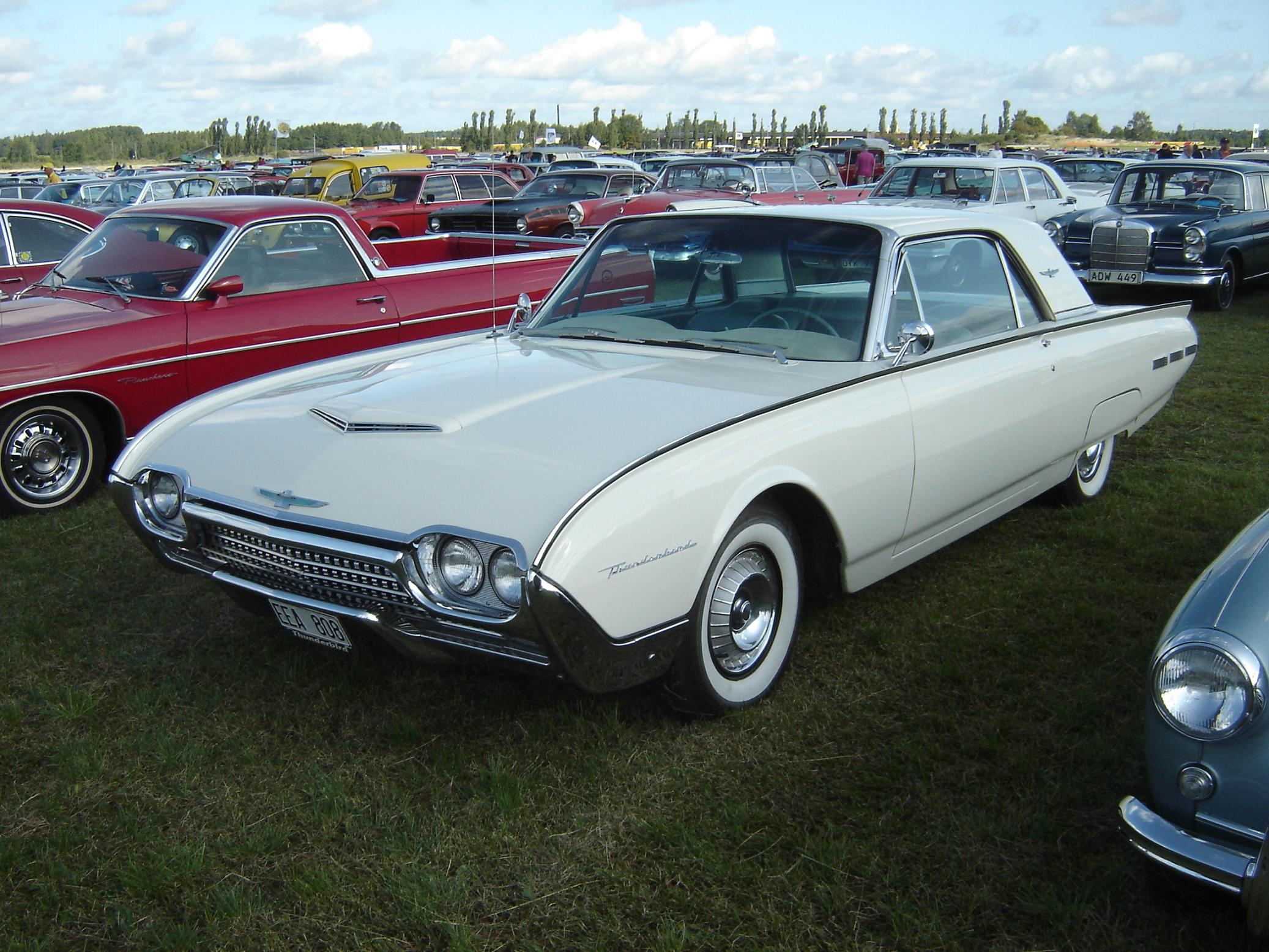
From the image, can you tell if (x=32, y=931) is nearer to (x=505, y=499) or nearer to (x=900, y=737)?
(x=505, y=499)

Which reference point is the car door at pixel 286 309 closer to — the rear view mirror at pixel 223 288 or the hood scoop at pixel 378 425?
the rear view mirror at pixel 223 288

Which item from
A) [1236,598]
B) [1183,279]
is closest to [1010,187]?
[1183,279]

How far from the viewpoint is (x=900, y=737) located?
10.1ft

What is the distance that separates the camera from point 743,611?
3117 mm

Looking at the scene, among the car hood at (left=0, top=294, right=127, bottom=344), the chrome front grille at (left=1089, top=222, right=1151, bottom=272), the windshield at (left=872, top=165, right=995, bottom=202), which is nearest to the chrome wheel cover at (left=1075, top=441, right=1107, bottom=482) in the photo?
the car hood at (left=0, top=294, right=127, bottom=344)

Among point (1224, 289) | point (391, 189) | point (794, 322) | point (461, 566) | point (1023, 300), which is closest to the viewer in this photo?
point (461, 566)

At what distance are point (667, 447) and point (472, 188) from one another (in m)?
14.2

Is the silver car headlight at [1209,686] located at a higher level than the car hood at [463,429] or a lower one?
lower

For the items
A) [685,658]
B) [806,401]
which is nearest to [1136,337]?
[806,401]

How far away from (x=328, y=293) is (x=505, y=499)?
3.96m

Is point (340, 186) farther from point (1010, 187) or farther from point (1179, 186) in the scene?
point (1179, 186)

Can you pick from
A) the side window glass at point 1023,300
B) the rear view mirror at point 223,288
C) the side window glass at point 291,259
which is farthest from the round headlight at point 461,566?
the side window glass at point 291,259

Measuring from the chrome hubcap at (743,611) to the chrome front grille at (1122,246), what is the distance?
29.8 ft

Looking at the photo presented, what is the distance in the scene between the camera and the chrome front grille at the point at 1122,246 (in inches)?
422
